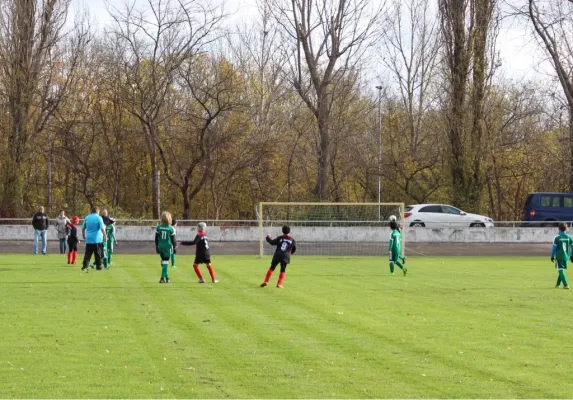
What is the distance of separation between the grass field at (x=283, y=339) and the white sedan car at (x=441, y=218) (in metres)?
20.1

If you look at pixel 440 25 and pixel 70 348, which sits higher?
pixel 440 25

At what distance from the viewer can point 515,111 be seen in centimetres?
5478

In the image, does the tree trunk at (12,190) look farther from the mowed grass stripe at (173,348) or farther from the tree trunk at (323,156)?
the mowed grass stripe at (173,348)

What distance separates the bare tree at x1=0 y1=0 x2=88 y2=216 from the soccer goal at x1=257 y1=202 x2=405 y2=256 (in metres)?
14.4

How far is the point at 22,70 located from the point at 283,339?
34544 millimetres

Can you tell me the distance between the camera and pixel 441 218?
1655 inches

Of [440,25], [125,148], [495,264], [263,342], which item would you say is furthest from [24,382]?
[125,148]

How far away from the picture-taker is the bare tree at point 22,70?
42281mm

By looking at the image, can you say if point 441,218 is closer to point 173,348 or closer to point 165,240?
point 165,240

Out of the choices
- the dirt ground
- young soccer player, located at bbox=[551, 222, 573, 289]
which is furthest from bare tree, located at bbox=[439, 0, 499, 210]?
young soccer player, located at bbox=[551, 222, 573, 289]

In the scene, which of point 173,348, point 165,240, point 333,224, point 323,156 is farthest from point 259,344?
point 323,156

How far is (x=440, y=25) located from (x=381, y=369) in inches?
1465

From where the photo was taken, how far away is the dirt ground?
34.1m

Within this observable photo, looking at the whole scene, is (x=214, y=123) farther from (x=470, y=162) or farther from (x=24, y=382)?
(x=24, y=382)
